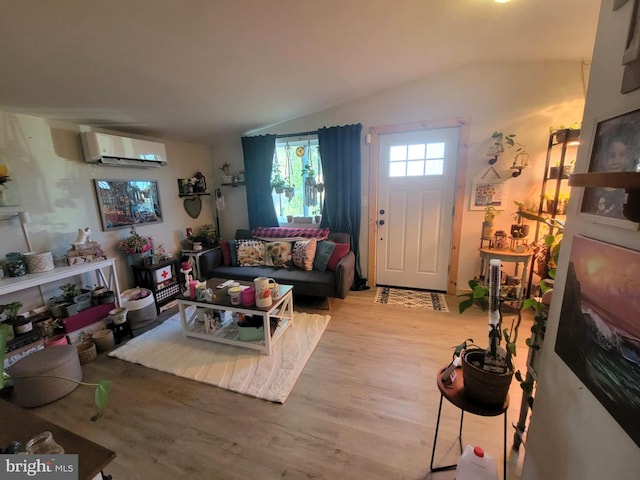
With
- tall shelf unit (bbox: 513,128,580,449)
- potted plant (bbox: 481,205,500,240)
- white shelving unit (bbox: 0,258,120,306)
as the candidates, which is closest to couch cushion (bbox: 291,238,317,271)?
white shelving unit (bbox: 0,258,120,306)

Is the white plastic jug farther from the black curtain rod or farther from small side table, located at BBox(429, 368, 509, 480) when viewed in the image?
the black curtain rod

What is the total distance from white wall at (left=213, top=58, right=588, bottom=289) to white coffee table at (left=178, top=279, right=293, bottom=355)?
1961mm

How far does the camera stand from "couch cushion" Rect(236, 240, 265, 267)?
3.32 m

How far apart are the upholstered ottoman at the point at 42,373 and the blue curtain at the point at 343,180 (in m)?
2.82

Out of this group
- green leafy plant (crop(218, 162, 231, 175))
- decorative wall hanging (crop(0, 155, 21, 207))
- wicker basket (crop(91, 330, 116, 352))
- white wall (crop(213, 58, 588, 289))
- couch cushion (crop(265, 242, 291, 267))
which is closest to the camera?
decorative wall hanging (crop(0, 155, 21, 207))

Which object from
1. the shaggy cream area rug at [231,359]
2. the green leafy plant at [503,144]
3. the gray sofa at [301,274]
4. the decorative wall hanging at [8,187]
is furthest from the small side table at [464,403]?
the decorative wall hanging at [8,187]

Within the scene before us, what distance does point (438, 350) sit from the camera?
2.14m

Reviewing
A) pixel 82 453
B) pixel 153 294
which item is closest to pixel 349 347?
pixel 82 453

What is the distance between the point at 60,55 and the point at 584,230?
2.85 metres

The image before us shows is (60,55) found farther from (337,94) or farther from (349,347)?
(349,347)

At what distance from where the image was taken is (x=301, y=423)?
60.0 inches

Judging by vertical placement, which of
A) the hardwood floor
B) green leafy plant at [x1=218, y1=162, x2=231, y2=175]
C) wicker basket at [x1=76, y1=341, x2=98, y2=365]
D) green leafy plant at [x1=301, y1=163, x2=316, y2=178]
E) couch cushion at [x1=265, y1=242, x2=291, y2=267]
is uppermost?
green leafy plant at [x1=218, y1=162, x2=231, y2=175]

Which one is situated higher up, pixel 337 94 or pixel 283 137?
pixel 337 94

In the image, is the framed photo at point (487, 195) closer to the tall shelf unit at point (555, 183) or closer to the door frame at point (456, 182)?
the door frame at point (456, 182)
